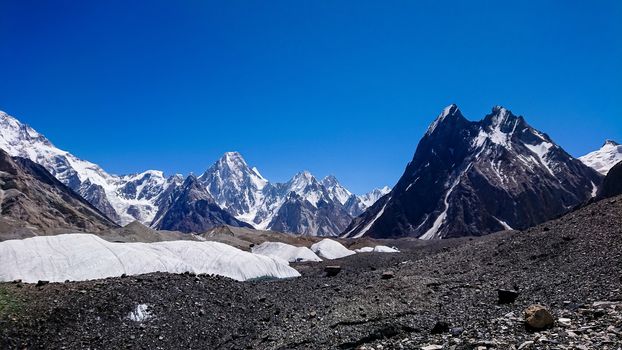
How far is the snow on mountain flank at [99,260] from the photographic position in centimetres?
2798

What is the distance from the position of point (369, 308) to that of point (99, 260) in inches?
758

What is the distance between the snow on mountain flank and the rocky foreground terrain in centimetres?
454

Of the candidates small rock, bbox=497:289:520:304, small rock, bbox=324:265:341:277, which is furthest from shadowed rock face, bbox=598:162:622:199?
small rock, bbox=497:289:520:304

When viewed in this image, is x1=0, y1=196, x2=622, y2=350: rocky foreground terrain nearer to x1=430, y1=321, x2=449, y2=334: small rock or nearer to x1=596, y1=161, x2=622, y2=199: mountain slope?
x1=430, y1=321, x2=449, y2=334: small rock

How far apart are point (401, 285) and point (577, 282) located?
28.3 feet

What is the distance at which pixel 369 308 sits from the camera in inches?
813

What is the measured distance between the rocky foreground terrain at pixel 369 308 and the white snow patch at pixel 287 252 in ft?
126

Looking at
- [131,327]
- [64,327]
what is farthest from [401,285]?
[64,327]

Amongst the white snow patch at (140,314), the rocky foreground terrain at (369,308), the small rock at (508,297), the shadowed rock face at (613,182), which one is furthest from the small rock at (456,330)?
the shadowed rock face at (613,182)

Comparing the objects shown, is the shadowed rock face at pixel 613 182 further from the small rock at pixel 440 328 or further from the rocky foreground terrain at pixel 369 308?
the small rock at pixel 440 328

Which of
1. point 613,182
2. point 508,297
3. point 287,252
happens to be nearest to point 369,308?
point 508,297

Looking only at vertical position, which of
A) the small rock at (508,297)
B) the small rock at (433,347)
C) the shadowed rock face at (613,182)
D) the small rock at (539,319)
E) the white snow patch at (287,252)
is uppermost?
the shadowed rock face at (613,182)

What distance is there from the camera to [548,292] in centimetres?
1809

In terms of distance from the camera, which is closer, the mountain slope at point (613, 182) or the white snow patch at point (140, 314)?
the white snow patch at point (140, 314)
